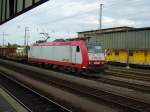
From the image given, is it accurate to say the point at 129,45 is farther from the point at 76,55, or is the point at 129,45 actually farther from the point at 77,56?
the point at 77,56

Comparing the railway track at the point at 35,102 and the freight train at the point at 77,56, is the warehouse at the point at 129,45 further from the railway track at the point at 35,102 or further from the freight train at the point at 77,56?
the railway track at the point at 35,102

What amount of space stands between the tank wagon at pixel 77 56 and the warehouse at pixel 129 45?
5729 mm

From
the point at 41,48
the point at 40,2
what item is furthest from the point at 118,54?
the point at 40,2

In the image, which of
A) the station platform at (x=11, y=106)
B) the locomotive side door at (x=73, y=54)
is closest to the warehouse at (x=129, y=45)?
the locomotive side door at (x=73, y=54)

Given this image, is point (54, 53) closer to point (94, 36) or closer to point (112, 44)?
point (112, 44)

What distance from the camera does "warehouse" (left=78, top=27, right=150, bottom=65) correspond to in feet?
126

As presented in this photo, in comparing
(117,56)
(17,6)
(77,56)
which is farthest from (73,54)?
(117,56)

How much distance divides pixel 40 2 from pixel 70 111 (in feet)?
14.2

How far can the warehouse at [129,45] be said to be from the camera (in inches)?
1514

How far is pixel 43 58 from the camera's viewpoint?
3647 cm

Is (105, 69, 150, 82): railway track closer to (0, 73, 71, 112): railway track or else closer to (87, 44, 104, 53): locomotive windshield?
(87, 44, 104, 53): locomotive windshield

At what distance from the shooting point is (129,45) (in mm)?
41594

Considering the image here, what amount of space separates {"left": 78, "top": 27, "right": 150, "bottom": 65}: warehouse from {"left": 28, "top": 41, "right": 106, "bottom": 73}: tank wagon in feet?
18.8

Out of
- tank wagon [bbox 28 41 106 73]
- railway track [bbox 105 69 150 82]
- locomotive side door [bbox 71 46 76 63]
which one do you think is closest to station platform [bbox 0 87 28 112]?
tank wagon [bbox 28 41 106 73]
